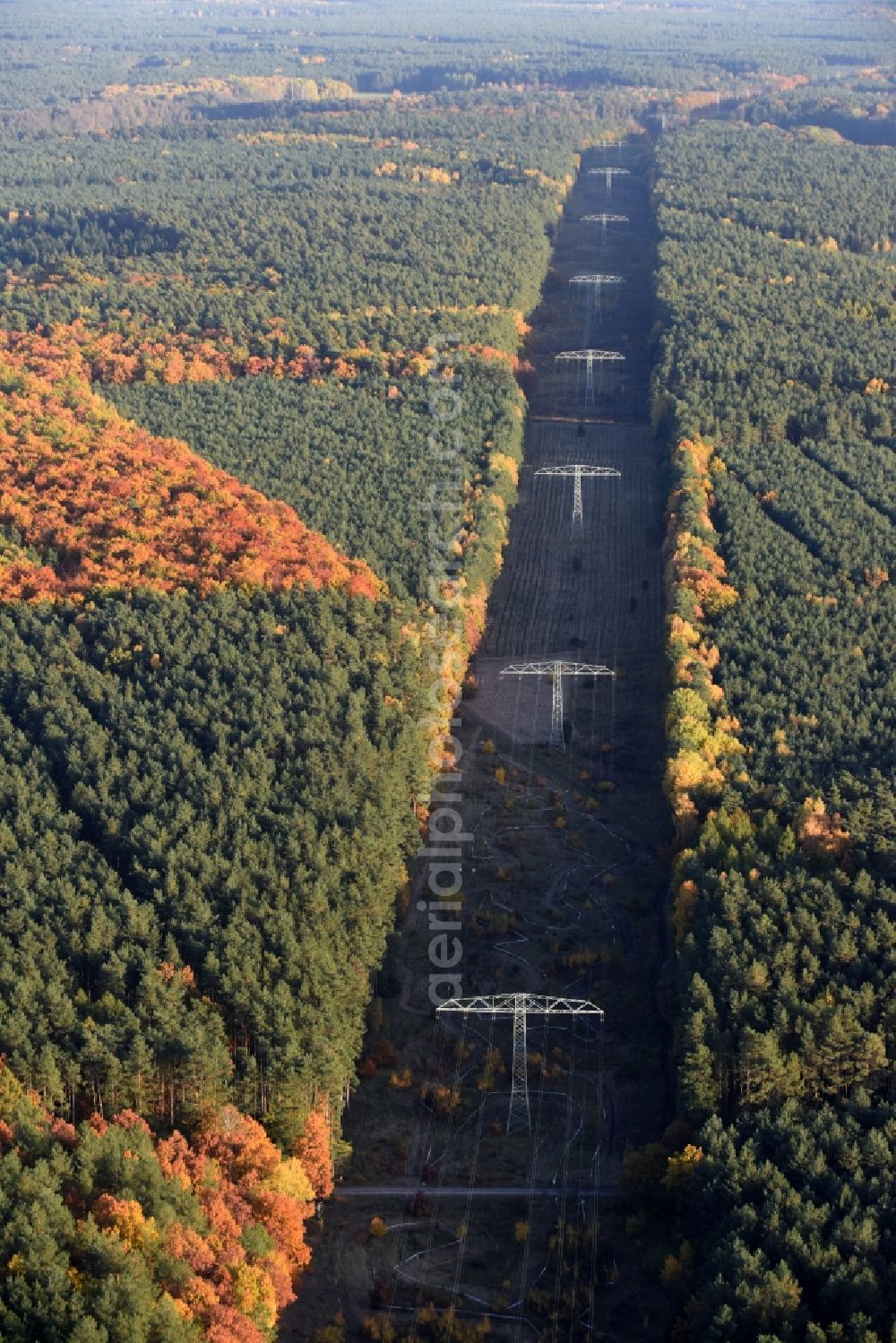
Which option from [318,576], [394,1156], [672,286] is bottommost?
[394,1156]

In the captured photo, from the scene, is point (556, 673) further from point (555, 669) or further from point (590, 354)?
point (590, 354)

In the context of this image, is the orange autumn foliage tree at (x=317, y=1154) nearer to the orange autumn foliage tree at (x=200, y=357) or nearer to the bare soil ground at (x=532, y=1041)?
the bare soil ground at (x=532, y=1041)

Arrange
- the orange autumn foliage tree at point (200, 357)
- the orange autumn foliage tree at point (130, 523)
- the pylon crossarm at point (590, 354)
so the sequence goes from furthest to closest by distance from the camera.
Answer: the pylon crossarm at point (590, 354), the orange autumn foliage tree at point (200, 357), the orange autumn foliage tree at point (130, 523)

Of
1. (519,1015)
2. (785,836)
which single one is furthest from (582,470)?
(519,1015)

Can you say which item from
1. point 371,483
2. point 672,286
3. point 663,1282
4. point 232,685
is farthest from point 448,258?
point 663,1282

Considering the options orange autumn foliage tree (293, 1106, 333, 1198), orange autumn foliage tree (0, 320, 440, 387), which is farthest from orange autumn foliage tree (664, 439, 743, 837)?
orange autumn foliage tree (0, 320, 440, 387)

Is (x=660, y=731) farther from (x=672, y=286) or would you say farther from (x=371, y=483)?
(x=672, y=286)

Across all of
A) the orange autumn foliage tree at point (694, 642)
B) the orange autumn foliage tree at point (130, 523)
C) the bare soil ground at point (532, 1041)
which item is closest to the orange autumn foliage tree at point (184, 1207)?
the bare soil ground at point (532, 1041)
